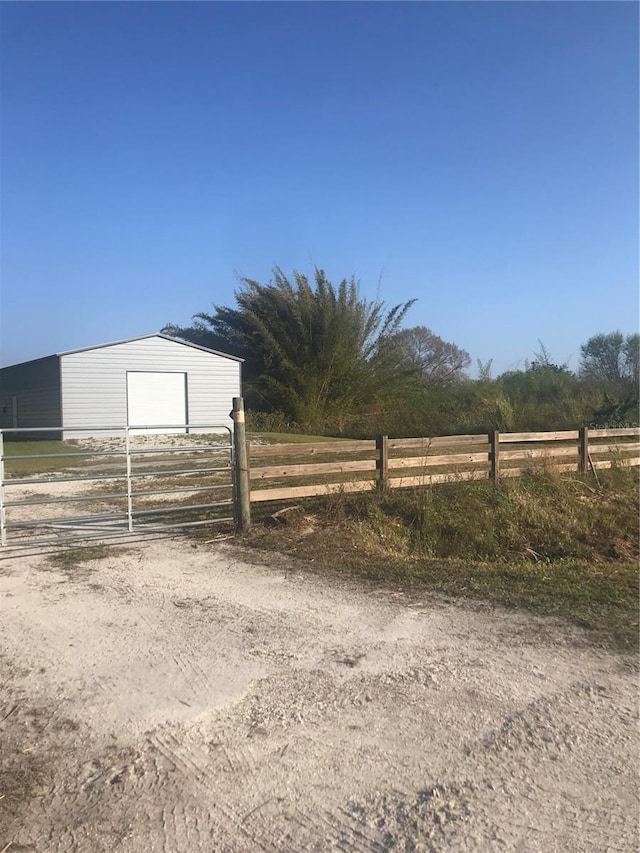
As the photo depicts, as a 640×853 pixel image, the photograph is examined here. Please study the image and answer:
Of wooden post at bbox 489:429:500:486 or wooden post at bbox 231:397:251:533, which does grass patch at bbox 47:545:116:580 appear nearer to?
wooden post at bbox 231:397:251:533

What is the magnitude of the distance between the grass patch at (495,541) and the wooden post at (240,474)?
0.24m

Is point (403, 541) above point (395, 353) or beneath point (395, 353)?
beneath

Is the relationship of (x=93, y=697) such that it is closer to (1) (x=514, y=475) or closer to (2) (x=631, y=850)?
(2) (x=631, y=850)

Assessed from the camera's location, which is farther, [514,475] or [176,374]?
[176,374]

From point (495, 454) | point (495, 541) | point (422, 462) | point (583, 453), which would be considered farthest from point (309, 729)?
point (583, 453)

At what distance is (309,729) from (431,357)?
44768mm

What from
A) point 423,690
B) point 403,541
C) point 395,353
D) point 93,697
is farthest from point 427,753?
point 395,353

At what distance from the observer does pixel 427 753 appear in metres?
3.33

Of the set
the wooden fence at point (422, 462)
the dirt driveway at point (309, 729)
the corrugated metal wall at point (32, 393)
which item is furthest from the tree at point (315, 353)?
the dirt driveway at point (309, 729)

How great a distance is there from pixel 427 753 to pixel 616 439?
13.2 metres

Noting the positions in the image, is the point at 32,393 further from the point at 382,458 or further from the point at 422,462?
the point at 422,462

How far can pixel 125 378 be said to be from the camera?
25.2 m

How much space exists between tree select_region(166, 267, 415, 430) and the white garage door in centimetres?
542

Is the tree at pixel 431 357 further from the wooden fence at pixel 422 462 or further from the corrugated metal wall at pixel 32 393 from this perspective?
the wooden fence at pixel 422 462
